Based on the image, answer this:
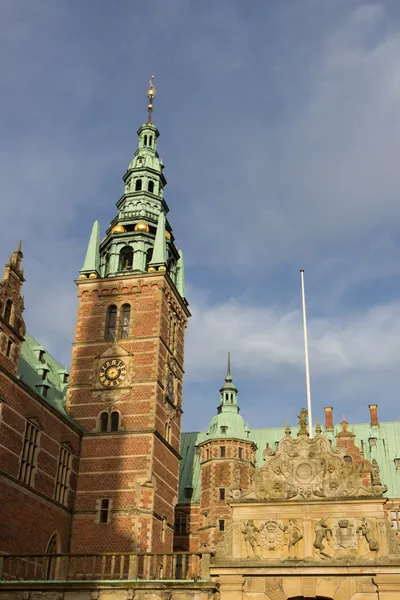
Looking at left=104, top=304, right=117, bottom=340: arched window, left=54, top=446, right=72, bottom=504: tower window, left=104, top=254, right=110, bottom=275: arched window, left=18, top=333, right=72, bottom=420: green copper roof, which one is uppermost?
left=104, top=254, right=110, bottom=275: arched window

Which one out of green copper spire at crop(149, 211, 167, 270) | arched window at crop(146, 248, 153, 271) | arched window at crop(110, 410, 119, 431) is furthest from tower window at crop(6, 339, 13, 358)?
arched window at crop(146, 248, 153, 271)

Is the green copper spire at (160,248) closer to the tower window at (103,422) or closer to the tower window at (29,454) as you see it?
the tower window at (103,422)

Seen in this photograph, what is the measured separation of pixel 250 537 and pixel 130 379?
620 inches

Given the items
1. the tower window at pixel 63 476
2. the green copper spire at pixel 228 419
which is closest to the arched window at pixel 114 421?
the tower window at pixel 63 476

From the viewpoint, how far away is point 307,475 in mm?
21344

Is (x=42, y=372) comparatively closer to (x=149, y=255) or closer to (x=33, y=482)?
(x=33, y=482)

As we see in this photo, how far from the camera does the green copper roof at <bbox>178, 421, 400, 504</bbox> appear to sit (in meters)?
46.4

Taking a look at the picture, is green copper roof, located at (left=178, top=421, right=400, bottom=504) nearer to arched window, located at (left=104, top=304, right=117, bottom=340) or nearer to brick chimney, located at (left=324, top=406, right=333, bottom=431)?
brick chimney, located at (left=324, top=406, right=333, bottom=431)

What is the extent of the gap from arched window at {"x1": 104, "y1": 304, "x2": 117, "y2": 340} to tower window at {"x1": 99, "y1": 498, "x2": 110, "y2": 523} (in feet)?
28.3

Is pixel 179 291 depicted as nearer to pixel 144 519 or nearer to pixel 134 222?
pixel 134 222

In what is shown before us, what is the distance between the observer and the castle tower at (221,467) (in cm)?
4275

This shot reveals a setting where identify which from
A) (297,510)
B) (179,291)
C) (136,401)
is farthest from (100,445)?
(297,510)

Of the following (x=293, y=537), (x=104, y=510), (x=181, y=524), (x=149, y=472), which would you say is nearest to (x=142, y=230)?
(x=149, y=472)

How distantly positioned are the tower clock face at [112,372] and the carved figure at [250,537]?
623 inches
